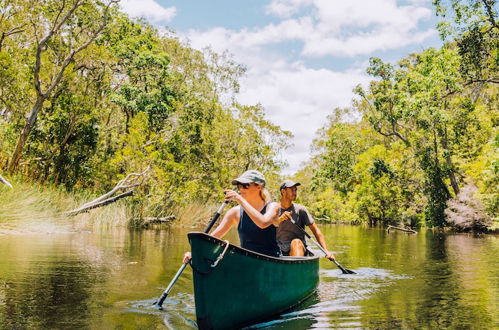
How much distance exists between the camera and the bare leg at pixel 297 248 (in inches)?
274

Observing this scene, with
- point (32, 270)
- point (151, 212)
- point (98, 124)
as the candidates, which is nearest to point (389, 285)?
point (32, 270)

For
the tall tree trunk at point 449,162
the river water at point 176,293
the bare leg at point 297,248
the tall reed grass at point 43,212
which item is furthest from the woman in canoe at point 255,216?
the tall tree trunk at point 449,162

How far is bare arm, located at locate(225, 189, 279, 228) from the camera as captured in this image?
14.4 ft

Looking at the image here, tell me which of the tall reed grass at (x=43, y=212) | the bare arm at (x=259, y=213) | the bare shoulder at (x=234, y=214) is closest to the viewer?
the bare arm at (x=259, y=213)

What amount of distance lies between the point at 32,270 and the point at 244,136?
2431 centimetres

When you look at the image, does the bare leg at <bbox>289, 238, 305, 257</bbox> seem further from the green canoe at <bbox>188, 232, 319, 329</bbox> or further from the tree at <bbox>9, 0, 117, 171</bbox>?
the tree at <bbox>9, 0, 117, 171</bbox>

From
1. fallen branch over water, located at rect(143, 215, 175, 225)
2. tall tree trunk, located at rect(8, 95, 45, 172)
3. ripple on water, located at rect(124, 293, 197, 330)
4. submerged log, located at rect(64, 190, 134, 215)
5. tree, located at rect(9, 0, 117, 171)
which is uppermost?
tree, located at rect(9, 0, 117, 171)

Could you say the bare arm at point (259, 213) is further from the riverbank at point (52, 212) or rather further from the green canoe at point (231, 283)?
the riverbank at point (52, 212)

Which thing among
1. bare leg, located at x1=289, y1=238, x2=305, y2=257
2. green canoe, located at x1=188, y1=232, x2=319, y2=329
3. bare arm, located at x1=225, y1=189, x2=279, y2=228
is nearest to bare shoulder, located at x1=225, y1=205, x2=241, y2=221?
bare arm, located at x1=225, y1=189, x2=279, y2=228

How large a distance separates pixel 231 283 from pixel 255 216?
2.19 feet

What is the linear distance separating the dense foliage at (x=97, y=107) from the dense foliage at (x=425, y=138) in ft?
33.1

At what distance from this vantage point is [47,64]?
18.5m

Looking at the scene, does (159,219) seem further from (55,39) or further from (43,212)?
(55,39)

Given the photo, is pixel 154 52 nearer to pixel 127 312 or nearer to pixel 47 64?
pixel 47 64
